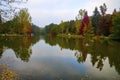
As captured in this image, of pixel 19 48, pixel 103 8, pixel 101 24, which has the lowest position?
pixel 19 48

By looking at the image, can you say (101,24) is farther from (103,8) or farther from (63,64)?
(63,64)

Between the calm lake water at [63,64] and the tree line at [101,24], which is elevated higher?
the tree line at [101,24]

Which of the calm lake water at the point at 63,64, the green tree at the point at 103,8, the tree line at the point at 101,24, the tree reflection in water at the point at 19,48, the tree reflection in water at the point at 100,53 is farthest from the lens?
the green tree at the point at 103,8

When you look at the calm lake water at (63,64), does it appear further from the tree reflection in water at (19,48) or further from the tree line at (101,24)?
the tree line at (101,24)

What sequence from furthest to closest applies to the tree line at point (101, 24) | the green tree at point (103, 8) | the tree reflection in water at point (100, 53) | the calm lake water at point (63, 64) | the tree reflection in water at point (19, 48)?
the green tree at point (103, 8) → the tree line at point (101, 24) → the tree reflection in water at point (19, 48) → the tree reflection in water at point (100, 53) → the calm lake water at point (63, 64)

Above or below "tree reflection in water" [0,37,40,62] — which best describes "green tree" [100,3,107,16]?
above

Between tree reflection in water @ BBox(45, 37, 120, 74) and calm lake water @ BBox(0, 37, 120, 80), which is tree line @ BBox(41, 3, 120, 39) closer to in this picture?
tree reflection in water @ BBox(45, 37, 120, 74)

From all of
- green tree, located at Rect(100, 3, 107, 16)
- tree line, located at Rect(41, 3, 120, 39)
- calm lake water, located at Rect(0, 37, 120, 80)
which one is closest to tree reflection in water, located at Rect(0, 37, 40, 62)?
calm lake water, located at Rect(0, 37, 120, 80)

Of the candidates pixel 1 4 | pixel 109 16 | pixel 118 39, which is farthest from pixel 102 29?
pixel 1 4

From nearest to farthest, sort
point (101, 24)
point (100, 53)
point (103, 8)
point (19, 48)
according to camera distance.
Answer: point (100, 53)
point (19, 48)
point (101, 24)
point (103, 8)

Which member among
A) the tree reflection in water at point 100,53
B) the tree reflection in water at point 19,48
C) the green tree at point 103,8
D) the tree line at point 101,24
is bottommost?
the tree reflection in water at point 100,53

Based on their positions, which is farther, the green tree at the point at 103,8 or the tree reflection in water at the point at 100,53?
the green tree at the point at 103,8

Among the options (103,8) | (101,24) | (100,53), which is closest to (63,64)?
(100,53)

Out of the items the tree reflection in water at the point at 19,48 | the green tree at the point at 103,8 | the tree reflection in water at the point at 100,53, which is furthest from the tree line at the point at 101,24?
the tree reflection in water at the point at 19,48
